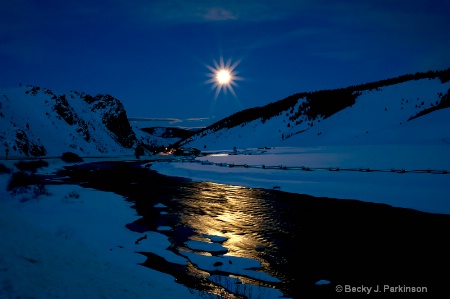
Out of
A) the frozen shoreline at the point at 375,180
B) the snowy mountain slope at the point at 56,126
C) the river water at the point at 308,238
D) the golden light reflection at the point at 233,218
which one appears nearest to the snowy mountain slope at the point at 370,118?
the frozen shoreline at the point at 375,180

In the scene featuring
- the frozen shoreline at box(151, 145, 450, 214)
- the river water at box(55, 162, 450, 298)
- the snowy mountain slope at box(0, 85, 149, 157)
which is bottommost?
the river water at box(55, 162, 450, 298)

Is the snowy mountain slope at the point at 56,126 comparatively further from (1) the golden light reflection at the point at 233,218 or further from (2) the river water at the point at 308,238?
(2) the river water at the point at 308,238

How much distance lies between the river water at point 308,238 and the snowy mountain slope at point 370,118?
95.6 feet

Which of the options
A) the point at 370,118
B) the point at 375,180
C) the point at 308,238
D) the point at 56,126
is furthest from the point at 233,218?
the point at 56,126

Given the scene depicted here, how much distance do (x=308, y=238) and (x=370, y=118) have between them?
77.2 metres

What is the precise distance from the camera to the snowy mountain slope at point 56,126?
85.2m

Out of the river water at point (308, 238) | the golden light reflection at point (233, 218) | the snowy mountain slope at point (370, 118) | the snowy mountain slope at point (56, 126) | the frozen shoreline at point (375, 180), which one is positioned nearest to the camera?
the river water at point (308, 238)

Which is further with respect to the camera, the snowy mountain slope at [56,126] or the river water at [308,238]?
the snowy mountain slope at [56,126]

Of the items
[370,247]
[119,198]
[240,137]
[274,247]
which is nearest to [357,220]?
[370,247]

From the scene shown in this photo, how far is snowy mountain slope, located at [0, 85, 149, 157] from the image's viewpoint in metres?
85.2

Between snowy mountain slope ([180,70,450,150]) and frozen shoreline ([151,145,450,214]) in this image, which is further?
snowy mountain slope ([180,70,450,150])

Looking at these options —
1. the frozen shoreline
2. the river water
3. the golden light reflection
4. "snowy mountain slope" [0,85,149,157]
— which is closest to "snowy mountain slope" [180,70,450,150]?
the frozen shoreline

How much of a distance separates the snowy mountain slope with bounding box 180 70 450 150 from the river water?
2915 cm

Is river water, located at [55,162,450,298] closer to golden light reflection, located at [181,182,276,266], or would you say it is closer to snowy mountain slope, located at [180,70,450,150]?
golden light reflection, located at [181,182,276,266]
